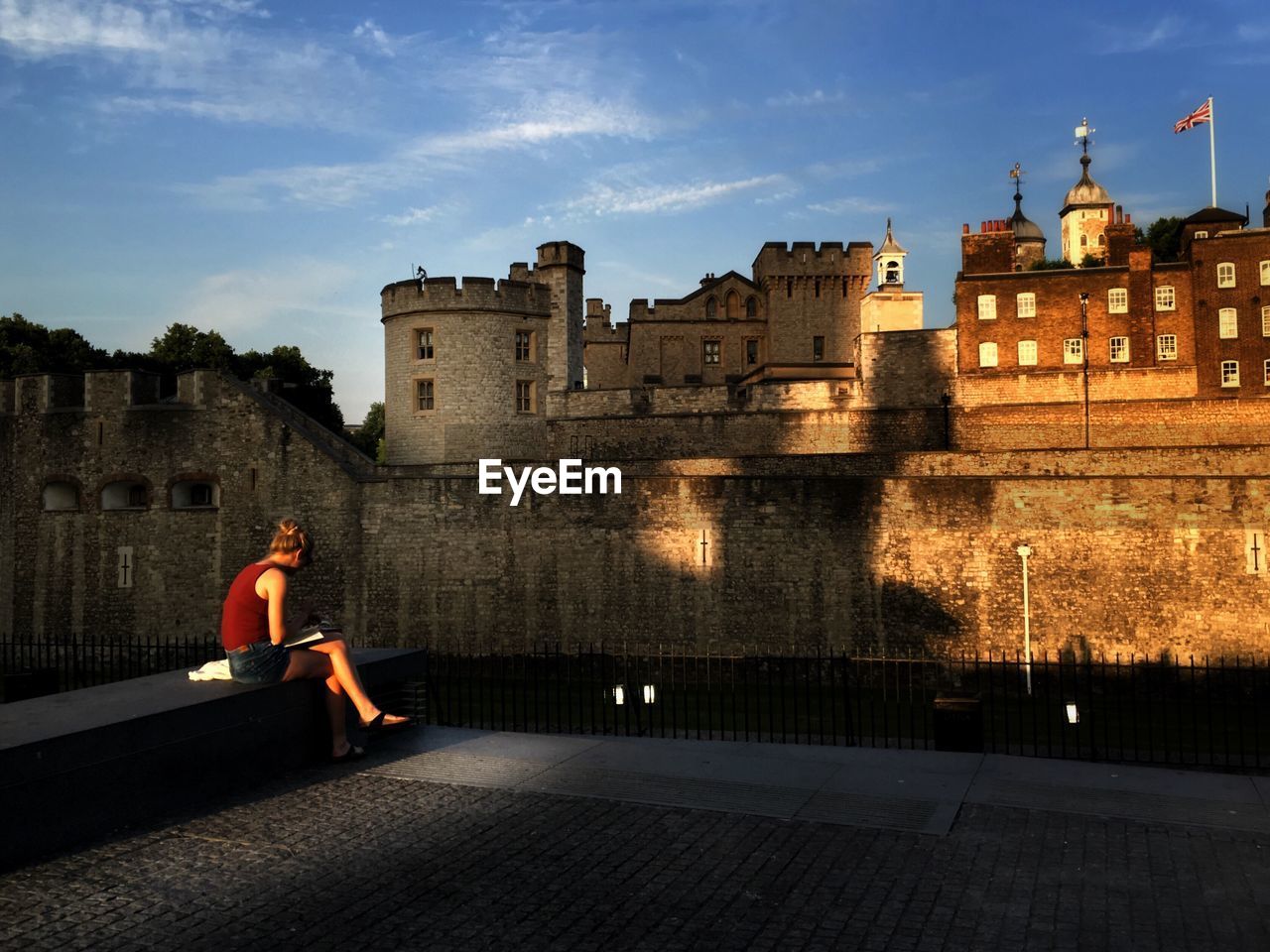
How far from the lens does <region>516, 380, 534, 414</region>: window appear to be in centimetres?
3934

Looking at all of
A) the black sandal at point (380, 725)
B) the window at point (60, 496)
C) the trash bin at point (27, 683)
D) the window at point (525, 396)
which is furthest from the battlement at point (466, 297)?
the black sandal at point (380, 725)

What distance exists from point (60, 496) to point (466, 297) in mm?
14954

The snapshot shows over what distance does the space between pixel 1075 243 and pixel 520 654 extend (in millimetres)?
76486

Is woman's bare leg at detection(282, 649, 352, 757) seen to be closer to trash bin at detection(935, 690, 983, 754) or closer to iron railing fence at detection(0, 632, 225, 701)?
iron railing fence at detection(0, 632, 225, 701)

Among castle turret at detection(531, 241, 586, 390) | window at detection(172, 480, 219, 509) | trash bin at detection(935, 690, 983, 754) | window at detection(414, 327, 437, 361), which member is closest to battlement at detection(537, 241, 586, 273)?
castle turret at detection(531, 241, 586, 390)

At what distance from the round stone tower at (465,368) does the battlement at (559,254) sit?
99cm

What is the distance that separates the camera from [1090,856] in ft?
23.8

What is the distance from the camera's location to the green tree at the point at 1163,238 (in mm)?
56938

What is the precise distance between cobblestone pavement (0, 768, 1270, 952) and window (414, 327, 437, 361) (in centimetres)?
3160

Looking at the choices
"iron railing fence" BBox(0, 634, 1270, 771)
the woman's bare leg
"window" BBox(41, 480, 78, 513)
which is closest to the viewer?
the woman's bare leg

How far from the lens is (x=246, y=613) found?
877 cm

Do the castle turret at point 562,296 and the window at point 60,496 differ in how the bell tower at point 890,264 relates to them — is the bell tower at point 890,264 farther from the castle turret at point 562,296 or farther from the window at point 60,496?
the window at point 60,496

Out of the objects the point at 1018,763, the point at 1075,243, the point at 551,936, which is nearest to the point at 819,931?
the point at 551,936

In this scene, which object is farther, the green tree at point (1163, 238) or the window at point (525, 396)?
the green tree at point (1163, 238)
